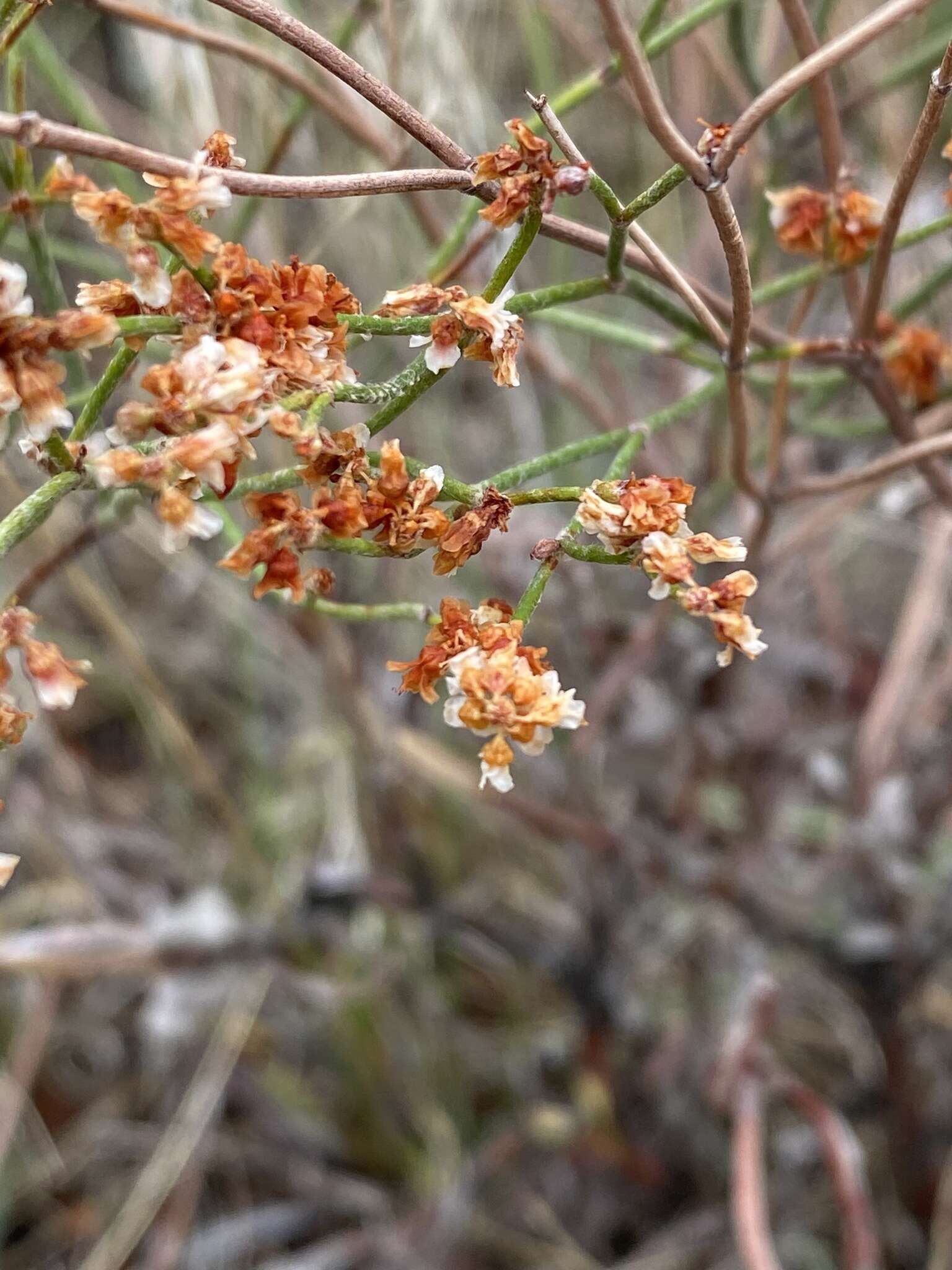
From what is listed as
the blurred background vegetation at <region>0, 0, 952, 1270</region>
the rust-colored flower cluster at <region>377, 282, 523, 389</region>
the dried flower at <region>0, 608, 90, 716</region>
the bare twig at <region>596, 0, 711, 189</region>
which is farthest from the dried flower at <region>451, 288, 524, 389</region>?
the blurred background vegetation at <region>0, 0, 952, 1270</region>

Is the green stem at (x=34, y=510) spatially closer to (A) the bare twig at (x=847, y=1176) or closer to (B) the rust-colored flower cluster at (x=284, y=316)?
(B) the rust-colored flower cluster at (x=284, y=316)

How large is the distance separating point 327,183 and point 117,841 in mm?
1210

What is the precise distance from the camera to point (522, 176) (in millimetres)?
453

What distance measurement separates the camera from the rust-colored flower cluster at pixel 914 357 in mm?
746

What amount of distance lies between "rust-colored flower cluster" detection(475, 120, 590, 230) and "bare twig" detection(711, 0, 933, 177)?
8 cm

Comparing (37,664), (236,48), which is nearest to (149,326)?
(37,664)

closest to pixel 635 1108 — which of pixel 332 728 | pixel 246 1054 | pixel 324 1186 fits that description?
pixel 324 1186

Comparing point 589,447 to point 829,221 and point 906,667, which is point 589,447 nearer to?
point 829,221

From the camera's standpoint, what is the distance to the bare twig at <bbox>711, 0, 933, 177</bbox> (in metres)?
0.49

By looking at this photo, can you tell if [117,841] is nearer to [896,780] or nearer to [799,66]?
[896,780]

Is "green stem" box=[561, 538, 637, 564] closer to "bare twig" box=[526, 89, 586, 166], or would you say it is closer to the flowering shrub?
the flowering shrub

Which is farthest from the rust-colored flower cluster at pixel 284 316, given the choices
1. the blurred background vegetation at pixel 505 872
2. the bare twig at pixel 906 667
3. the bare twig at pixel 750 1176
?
the bare twig at pixel 906 667

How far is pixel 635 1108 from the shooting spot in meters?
1.30

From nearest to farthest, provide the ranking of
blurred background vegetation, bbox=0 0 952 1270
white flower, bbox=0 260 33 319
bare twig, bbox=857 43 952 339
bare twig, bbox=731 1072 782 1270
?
white flower, bbox=0 260 33 319 < bare twig, bbox=857 43 952 339 < bare twig, bbox=731 1072 782 1270 < blurred background vegetation, bbox=0 0 952 1270
